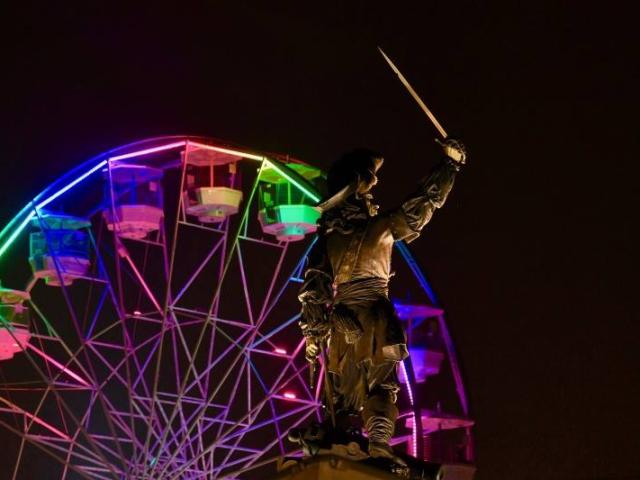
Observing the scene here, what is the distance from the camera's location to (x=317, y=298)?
31.9 ft

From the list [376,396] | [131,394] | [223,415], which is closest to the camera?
[376,396]

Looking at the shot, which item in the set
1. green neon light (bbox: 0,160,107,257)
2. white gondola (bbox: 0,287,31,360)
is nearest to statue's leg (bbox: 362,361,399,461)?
green neon light (bbox: 0,160,107,257)

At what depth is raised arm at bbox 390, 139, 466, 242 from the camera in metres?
9.49

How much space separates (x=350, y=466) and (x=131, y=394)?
15.1 m

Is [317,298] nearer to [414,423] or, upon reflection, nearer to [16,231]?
[414,423]

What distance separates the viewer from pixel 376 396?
9.45m

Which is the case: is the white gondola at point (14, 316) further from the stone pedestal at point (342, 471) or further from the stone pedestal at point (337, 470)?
the stone pedestal at point (337, 470)

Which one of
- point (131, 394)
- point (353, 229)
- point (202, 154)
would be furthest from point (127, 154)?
point (353, 229)

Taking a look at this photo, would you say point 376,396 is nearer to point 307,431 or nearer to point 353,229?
point 307,431

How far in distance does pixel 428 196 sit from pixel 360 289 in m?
0.81

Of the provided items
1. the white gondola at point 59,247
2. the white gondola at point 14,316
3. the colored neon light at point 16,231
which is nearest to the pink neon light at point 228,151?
the white gondola at point 59,247

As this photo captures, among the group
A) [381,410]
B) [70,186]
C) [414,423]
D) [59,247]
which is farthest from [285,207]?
[381,410]

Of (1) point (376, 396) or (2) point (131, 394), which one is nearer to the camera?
(1) point (376, 396)

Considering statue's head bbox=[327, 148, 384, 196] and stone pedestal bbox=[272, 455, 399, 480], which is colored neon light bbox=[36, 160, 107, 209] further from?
stone pedestal bbox=[272, 455, 399, 480]
